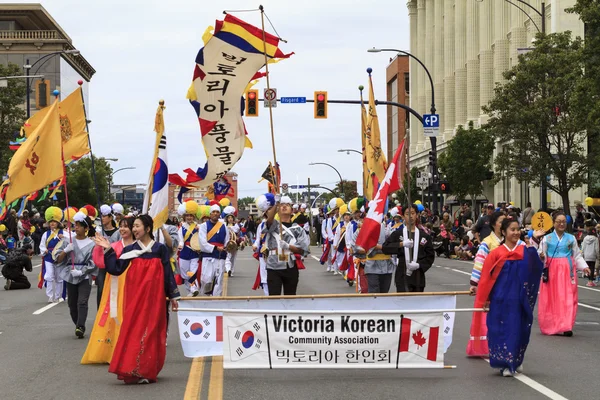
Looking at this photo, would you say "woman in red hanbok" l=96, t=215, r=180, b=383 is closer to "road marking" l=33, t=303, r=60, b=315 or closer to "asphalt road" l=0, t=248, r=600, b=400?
"asphalt road" l=0, t=248, r=600, b=400

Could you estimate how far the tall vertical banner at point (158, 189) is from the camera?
11.2m

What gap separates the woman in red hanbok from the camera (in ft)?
31.0

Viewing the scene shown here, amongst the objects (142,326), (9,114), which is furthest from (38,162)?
(9,114)

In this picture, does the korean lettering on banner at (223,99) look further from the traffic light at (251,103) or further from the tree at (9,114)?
the tree at (9,114)

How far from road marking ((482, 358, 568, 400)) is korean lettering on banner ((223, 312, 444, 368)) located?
78 cm

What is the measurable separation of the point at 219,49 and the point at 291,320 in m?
6.22

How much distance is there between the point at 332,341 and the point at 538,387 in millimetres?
1884

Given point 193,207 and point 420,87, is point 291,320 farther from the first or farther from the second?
point 420,87

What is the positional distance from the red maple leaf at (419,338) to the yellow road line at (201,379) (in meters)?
1.84

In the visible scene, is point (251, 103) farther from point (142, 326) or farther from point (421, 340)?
point (142, 326)

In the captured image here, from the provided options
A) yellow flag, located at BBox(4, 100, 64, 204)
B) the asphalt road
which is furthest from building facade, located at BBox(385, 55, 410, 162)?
the asphalt road

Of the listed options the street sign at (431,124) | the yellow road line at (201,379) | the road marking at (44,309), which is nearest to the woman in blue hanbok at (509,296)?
the yellow road line at (201,379)

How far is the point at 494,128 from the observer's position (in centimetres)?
3625

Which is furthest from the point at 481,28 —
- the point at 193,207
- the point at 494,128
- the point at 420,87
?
the point at 193,207
